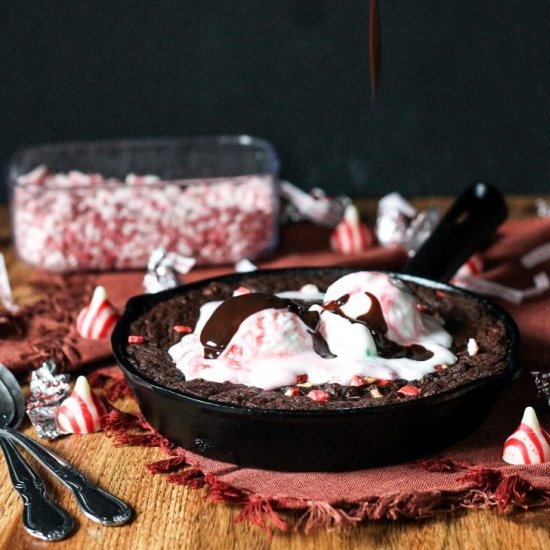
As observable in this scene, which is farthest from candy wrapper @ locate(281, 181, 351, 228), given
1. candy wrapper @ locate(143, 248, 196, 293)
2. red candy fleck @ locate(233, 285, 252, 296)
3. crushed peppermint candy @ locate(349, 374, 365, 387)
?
crushed peppermint candy @ locate(349, 374, 365, 387)

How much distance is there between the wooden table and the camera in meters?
1.53

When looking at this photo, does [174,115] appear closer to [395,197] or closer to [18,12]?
[18,12]

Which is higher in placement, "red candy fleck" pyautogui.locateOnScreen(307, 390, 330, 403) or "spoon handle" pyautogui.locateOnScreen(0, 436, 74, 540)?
"red candy fleck" pyautogui.locateOnScreen(307, 390, 330, 403)

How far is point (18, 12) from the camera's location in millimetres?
3402

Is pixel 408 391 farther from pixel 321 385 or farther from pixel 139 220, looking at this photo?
pixel 139 220

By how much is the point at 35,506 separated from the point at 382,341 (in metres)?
0.69

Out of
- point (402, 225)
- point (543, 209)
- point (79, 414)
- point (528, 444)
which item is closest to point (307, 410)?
point (528, 444)

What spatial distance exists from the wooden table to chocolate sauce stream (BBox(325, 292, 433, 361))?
352mm

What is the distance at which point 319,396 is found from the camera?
1667 mm

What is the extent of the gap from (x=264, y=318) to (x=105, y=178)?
149 cm

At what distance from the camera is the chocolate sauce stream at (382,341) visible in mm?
1857

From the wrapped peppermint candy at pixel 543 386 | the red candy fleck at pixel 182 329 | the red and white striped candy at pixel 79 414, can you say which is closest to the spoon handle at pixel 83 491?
the red and white striped candy at pixel 79 414

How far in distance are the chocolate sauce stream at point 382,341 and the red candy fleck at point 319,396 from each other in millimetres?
210

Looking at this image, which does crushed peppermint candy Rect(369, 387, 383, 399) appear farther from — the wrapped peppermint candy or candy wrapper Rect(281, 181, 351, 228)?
candy wrapper Rect(281, 181, 351, 228)
